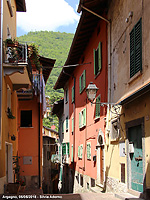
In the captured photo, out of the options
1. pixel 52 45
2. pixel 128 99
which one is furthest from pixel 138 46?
pixel 52 45

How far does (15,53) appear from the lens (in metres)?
11.7

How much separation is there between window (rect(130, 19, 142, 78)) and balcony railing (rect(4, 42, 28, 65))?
4.09 metres

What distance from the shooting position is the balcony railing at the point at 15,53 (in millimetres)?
11727

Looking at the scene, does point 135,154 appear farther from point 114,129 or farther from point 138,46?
point 138,46

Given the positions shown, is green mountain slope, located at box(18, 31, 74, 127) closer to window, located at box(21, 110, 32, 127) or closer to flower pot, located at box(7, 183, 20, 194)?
window, located at box(21, 110, 32, 127)

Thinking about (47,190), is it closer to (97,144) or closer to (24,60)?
(97,144)

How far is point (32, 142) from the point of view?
21.0 m

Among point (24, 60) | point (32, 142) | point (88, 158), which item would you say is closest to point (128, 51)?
point (24, 60)

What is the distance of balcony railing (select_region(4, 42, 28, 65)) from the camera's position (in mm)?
11727

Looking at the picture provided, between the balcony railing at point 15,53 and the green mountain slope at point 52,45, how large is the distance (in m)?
68.6

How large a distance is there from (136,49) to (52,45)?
316 feet

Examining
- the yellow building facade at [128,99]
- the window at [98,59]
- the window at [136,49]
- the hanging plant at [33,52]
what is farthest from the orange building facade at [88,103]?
the hanging plant at [33,52]

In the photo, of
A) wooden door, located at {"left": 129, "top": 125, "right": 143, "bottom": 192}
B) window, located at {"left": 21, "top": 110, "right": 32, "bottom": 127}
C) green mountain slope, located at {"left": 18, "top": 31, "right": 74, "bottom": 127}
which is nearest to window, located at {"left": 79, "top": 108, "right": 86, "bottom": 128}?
window, located at {"left": 21, "top": 110, "right": 32, "bottom": 127}

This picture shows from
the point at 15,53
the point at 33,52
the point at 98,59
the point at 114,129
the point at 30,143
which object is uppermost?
the point at 98,59
